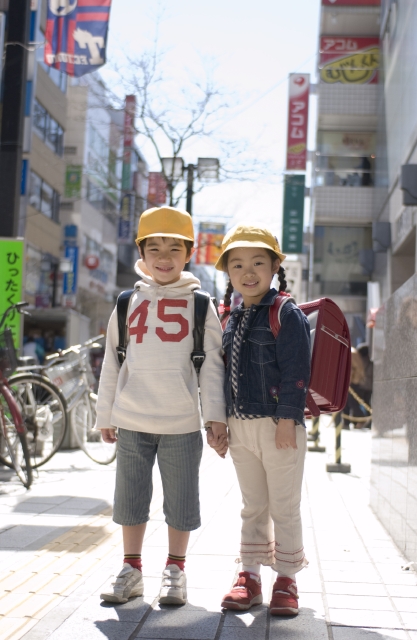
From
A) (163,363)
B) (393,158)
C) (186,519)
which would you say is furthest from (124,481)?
(393,158)

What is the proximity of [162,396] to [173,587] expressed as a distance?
2.59ft

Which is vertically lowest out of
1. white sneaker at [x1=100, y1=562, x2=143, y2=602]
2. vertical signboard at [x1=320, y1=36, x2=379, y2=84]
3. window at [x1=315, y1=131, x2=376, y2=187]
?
white sneaker at [x1=100, y1=562, x2=143, y2=602]

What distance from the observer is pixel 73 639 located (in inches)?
113

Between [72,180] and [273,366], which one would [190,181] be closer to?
[273,366]

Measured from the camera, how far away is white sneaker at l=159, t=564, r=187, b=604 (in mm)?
3301

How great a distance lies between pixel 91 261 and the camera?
38.0m

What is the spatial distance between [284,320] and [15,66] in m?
→ 5.45

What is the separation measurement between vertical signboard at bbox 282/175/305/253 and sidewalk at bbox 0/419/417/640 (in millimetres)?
21880

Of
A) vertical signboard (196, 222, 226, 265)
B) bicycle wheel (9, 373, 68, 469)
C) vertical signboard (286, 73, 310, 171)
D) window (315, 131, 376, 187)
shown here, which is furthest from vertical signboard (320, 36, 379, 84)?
bicycle wheel (9, 373, 68, 469)

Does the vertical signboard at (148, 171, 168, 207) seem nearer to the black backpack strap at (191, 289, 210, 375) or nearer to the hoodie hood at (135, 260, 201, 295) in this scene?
the hoodie hood at (135, 260, 201, 295)

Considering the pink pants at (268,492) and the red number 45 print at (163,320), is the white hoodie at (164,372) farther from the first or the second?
the pink pants at (268,492)

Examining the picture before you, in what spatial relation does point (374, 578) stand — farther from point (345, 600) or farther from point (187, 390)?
point (187, 390)

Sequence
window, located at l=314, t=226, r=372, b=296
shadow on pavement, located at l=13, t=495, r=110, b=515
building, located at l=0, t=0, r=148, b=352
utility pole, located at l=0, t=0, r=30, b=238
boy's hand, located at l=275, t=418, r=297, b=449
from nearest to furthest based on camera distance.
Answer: boy's hand, located at l=275, t=418, r=297, b=449
shadow on pavement, located at l=13, t=495, r=110, b=515
utility pole, located at l=0, t=0, r=30, b=238
window, located at l=314, t=226, r=372, b=296
building, located at l=0, t=0, r=148, b=352

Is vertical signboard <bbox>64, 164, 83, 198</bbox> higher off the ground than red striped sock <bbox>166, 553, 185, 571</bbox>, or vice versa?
vertical signboard <bbox>64, 164, 83, 198</bbox>
